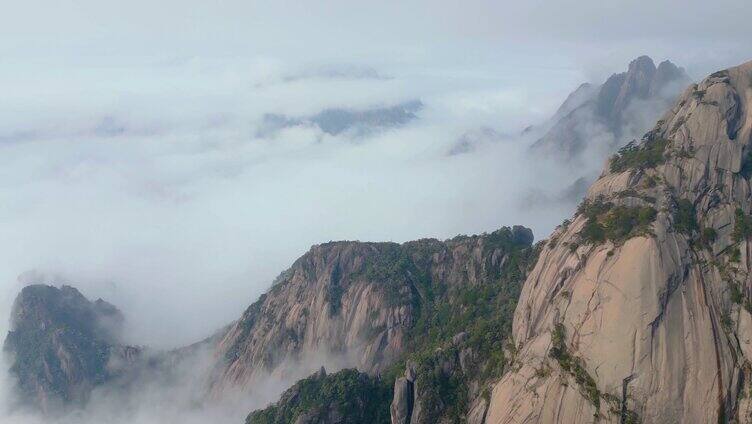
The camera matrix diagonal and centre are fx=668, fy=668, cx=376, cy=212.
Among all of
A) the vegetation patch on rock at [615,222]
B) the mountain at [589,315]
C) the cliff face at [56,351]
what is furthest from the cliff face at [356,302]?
the cliff face at [56,351]

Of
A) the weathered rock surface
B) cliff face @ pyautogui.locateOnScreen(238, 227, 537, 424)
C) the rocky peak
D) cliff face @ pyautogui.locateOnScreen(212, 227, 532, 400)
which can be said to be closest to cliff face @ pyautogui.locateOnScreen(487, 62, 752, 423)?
cliff face @ pyautogui.locateOnScreen(238, 227, 537, 424)

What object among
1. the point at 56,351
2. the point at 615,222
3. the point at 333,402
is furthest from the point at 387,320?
the point at 56,351

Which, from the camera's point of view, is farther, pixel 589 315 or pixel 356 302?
pixel 356 302

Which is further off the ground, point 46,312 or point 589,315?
point 589,315

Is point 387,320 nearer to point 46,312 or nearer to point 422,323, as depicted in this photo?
point 422,323

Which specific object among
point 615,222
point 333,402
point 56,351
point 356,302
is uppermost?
point 615,222

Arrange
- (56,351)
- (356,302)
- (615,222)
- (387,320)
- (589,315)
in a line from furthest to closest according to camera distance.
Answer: (56,351), (356,302), (387,320), (615,222), (589,315)

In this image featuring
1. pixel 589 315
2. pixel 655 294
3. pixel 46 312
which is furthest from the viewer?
pixel 46 312
